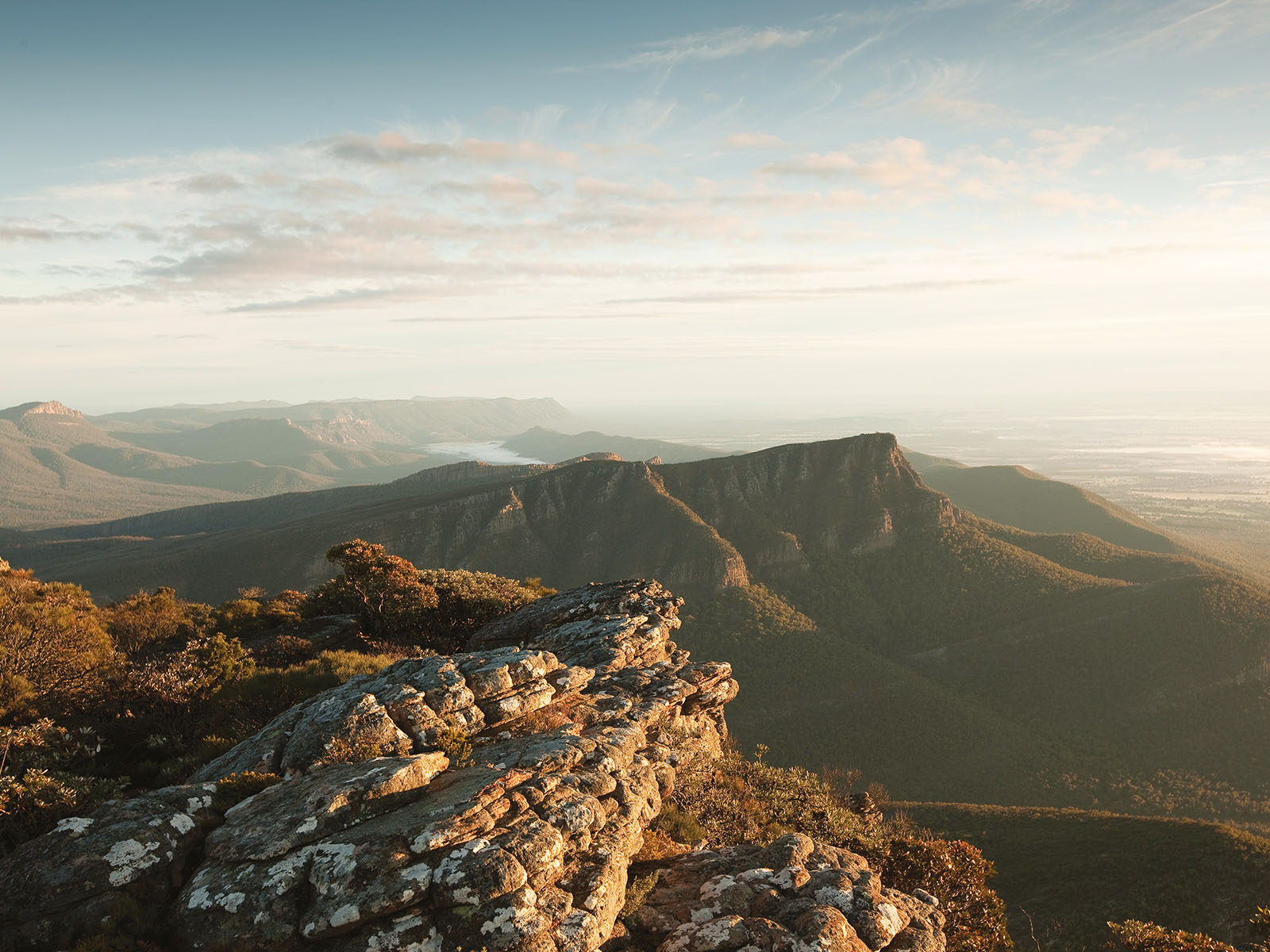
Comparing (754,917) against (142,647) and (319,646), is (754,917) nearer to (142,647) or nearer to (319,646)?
(319,646)

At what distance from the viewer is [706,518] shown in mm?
143125

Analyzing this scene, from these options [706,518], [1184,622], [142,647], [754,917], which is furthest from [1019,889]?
[706,518]

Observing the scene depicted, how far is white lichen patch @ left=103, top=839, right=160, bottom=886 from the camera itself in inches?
523

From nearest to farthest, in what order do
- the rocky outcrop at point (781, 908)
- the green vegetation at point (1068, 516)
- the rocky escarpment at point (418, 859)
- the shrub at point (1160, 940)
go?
the rocky escarpment at point (418, 859)
the rocky outcrop at point (781, 908)
the shrub at point (1160, 940)
the green vegetation at point (1068, 516)

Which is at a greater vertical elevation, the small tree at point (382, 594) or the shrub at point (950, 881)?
the small tree at point (382, 594)

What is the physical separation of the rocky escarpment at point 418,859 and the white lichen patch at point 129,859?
0.09ft

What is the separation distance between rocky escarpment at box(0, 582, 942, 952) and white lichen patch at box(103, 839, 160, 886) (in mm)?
28

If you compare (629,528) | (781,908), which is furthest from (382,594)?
(629,528)

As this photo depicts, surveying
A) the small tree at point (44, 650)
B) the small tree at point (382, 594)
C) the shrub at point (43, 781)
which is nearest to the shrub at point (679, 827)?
the shrub at point (43, 781)

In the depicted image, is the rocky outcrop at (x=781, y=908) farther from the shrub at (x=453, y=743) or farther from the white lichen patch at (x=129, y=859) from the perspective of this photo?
the white lichen patch at (x=129, y=859)

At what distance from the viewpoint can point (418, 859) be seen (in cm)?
1308

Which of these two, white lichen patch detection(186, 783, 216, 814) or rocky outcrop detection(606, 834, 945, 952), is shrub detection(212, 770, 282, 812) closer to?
white lichen patch detection(186, 783, 216, 814)

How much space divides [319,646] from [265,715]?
10.6 metres

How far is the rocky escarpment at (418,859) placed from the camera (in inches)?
489
